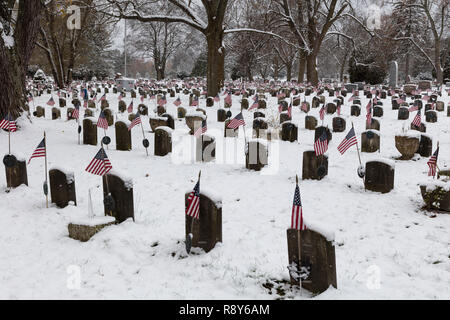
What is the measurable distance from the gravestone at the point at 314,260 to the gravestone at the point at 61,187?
3.26m

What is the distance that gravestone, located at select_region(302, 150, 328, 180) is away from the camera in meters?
6.54

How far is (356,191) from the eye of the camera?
20.0ft

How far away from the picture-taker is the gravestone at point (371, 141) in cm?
848

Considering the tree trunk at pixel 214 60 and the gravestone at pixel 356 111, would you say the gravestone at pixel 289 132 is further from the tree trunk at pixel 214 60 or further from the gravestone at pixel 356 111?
the tree trunk at pixel 214 60

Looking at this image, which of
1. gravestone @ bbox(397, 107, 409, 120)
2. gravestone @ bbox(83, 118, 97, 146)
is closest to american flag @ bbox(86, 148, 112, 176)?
gravestone @ bbox(83, 118, 97, 146)

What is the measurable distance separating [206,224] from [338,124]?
7.63m

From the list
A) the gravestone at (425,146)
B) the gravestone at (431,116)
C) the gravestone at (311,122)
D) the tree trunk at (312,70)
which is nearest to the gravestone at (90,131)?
the gravestone at (311,122)

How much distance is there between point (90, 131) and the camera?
30.7 feet

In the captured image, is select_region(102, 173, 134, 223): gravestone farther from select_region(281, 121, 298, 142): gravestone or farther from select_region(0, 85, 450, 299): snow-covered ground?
select_region(281, 121, 298, 142): gravestone

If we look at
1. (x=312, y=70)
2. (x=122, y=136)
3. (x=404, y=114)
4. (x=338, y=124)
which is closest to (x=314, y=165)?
(x=122, y=136)

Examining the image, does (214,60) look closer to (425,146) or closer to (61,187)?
(425,146)
